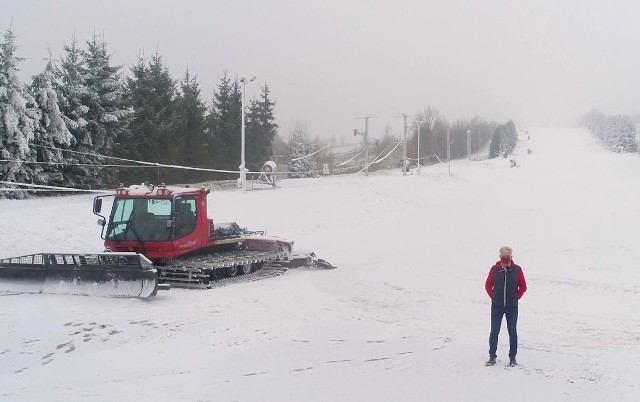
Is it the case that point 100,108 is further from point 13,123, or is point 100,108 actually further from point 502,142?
point 502,142

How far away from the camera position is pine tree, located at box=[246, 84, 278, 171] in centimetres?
5569

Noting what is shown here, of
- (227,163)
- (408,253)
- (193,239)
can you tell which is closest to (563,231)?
(408,253)

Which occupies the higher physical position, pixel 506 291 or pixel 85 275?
pixel 506 291

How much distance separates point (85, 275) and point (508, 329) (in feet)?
29.2

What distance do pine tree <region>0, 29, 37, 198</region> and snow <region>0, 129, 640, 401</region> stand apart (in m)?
2.16

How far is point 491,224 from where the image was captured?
3328 centimetres

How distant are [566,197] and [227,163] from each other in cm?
2539

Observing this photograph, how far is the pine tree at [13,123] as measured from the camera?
92.1ft

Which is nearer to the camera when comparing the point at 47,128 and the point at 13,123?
the point at 13,123

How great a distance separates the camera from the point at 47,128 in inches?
1212

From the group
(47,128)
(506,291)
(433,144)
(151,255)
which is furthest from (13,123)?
(433,144)

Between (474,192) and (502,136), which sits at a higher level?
(502,136)

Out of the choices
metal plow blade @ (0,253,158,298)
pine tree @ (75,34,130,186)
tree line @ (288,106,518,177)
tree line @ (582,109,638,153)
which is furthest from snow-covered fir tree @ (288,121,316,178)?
tree line @ (582,109,638,153)

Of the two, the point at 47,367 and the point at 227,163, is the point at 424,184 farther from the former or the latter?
the point at 47,367
